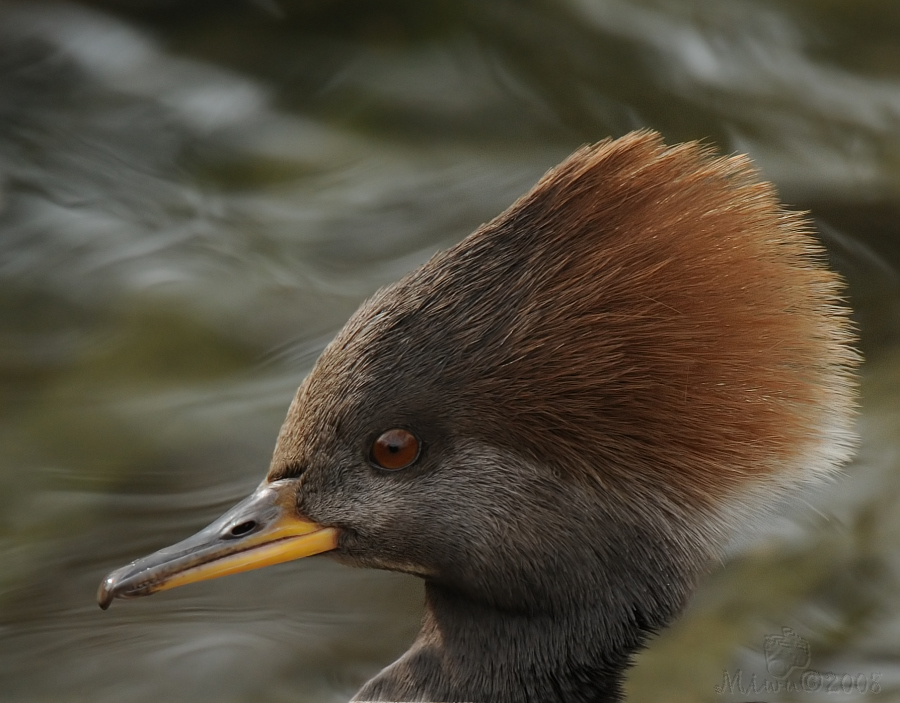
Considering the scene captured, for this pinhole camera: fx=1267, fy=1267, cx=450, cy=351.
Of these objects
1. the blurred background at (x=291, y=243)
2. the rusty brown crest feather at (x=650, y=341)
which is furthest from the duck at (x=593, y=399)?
the blurred background at (x=291, y=243)

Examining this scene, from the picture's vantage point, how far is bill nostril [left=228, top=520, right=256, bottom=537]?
2646mm

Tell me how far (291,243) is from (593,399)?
2.84 m

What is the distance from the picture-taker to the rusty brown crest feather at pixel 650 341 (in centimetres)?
252

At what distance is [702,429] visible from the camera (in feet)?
8.25

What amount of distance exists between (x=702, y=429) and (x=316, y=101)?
3.45 meters

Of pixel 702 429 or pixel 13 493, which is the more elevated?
pixel 13 493

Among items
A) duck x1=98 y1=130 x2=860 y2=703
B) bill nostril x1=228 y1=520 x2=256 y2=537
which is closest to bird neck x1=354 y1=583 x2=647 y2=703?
duck x1=98 y1=130 x2=860 y2=703

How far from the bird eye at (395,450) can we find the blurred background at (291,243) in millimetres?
1141

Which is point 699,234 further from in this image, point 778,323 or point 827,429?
point 827,429

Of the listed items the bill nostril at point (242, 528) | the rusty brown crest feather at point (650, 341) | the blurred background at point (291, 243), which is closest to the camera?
the rusty brown crest feather at point (650, 341)

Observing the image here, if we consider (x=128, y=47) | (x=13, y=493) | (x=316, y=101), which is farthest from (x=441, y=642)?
(x=128, y=47)

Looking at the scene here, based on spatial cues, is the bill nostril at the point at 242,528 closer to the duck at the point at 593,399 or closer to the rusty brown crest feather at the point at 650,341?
the duck at the point at 593,399

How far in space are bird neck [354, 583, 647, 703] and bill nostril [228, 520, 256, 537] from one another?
45cm

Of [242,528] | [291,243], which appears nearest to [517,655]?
[242,528]
